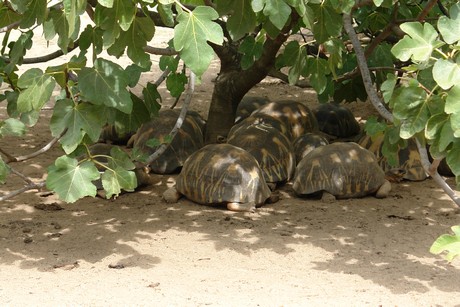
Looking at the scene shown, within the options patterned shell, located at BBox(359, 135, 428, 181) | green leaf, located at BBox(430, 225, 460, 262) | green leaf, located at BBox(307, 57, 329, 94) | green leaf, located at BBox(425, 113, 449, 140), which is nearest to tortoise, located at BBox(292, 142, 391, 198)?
patterned shell, located at BBox(359, 135, 428, 181)

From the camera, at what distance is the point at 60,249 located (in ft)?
17.5

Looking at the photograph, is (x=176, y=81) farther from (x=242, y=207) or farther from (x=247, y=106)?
(x=247, y=106)

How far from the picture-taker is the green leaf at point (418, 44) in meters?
4.06

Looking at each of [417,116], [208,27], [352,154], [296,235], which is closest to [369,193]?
[352,154]

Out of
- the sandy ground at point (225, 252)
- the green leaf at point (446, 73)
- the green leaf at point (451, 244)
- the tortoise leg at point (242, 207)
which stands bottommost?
the sandy ground at point (225, 252)

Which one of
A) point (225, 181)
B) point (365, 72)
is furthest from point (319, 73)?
point (225, 181)

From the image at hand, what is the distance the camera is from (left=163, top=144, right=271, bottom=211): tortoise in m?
6.14

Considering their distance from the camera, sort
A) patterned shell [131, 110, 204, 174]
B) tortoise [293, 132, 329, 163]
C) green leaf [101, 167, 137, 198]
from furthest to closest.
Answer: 1. tortoise [293, 132, 329, 163]
2. patterned shell [131, 110, 204, 174]
3. green leaf [101, 167, 137, 198]

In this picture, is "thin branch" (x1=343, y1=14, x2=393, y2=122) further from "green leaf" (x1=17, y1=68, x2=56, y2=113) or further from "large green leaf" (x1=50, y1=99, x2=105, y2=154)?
"green leaf" (x1=17, y1=68, x2=56, y2=113)

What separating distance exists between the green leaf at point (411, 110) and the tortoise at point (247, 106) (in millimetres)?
3828

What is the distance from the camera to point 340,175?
638 cm

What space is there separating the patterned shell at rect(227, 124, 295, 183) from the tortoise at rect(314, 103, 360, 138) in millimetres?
1149

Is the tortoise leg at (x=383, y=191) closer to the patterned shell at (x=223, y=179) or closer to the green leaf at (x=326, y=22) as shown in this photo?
the patterned shell at (x=223, y=179)

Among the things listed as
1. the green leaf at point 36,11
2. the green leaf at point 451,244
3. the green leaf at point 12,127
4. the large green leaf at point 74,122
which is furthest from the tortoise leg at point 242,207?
the green leaf at point 451,244
